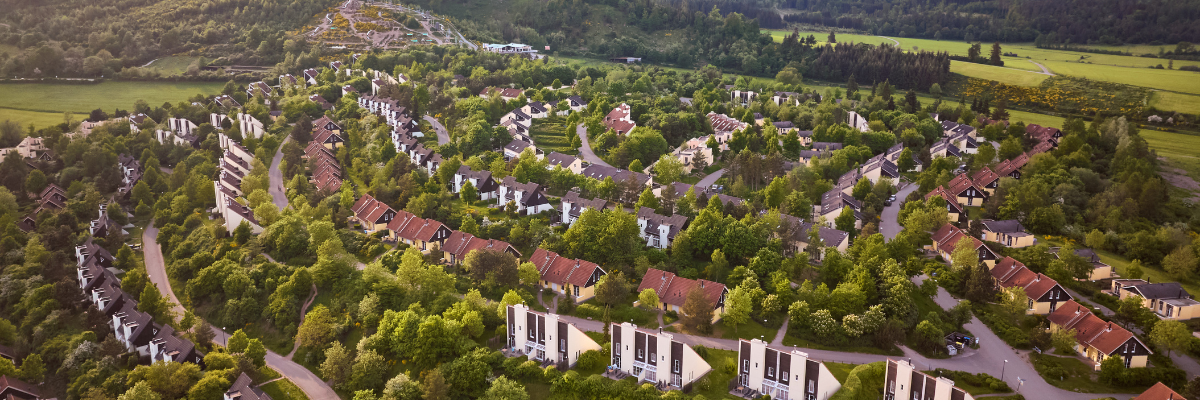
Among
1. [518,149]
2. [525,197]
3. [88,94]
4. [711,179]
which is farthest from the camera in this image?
[88,94]

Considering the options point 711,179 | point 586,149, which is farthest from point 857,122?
point 586,149

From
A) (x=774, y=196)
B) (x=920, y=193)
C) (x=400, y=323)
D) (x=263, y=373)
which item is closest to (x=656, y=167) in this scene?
(x=774, y=196)

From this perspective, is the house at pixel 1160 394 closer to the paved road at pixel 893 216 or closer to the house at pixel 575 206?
the paved road at pixel 893 216

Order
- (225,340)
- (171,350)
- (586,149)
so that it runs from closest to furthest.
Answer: (171,350)
(225,340)
(586,149)

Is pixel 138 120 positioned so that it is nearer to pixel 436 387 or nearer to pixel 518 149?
pixel 518 149

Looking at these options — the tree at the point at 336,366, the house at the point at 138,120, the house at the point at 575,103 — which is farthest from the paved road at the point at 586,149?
the house at the point at 138,120
